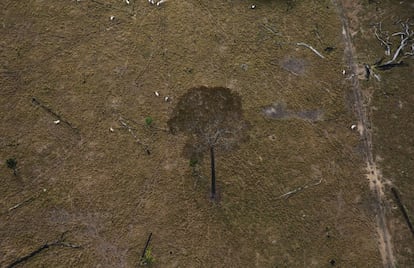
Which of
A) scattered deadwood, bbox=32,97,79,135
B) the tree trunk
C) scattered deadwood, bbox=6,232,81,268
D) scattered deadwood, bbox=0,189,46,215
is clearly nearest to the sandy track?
the tree trunk

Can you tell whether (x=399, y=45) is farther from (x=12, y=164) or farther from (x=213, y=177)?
(x=12, y=164)

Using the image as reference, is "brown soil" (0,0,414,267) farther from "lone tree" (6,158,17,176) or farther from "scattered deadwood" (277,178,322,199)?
"lone tree" (6,158,17,176)

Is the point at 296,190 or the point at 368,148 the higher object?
the point at 368,148

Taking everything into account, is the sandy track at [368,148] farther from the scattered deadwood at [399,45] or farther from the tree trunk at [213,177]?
the tree trunk at [213,177]

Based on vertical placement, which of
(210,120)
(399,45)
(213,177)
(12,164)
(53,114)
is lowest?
(213,177)

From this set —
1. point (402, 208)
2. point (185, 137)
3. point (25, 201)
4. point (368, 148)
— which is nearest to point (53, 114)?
point (25, 201)

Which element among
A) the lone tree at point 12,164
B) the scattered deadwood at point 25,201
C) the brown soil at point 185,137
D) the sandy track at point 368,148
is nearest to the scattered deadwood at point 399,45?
the brown soil at point 185,137

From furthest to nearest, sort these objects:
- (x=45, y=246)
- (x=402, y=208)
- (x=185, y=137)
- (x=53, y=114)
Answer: (x=53, y=114) → (x=185, y=137) → (x=402, y=208) → (x=45, y=246)
